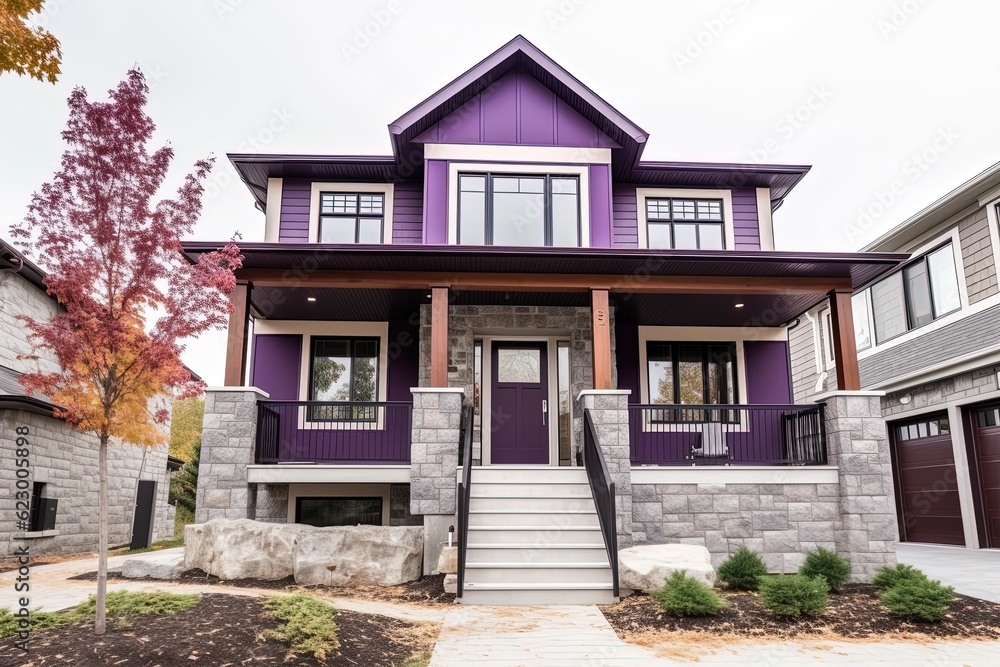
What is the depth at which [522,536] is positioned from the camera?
815cm

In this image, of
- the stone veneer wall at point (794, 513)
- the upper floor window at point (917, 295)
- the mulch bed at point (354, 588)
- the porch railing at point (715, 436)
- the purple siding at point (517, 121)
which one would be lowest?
the mulch bed at point (354, 588)

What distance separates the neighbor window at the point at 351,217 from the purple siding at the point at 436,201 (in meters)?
1.19

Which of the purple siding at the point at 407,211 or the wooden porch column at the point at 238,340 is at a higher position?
the purple siding at the point at 407,211

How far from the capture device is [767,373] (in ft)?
41.1

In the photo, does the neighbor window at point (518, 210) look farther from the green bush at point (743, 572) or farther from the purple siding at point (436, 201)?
the green bush at point (743, 572)

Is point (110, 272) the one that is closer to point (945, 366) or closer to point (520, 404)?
point (520, 404)

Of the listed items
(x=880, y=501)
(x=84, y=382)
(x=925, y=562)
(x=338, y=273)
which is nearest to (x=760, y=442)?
(x=880, y=501)

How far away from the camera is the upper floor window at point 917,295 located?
43.7 ft

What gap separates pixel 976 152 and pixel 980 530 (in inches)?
720

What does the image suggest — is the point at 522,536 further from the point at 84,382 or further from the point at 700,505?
the point at 84,382

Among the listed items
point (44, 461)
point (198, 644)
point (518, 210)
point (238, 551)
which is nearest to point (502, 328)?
point (518, 210)

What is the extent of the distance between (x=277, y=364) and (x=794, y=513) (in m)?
8.60

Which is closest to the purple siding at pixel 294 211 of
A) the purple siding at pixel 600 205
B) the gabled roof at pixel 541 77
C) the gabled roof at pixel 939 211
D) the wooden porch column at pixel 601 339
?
the gabled roof at pixel 541 77

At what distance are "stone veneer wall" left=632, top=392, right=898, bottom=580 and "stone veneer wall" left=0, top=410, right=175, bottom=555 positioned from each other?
8.42m
